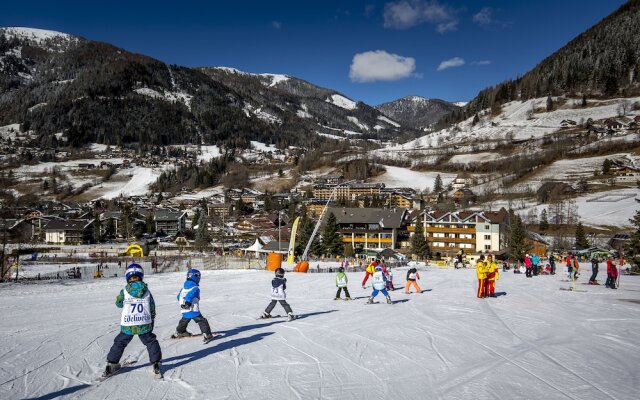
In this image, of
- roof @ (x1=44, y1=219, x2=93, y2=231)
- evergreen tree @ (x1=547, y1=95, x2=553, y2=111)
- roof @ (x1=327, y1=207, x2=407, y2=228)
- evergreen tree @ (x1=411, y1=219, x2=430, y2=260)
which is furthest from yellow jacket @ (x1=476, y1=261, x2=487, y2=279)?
evergreen tree @ (x1=547, y1=95, x2=553, y2=111)

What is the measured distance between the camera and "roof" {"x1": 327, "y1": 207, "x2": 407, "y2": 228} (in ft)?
224

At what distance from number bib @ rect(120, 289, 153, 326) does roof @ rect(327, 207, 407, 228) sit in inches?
2473

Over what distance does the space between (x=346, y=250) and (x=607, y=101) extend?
168687 mm

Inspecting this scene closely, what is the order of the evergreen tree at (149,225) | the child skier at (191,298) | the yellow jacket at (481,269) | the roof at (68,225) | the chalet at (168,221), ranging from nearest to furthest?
the child skier at (191,298) → the yellow jacket at (481,269) → the roof at (68,225) → the evergreen tree at (149,225) → the chalet at (168,221)

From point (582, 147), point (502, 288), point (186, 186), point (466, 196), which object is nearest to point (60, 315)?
point (502, 288)

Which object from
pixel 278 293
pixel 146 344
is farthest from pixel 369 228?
pixel 146 344

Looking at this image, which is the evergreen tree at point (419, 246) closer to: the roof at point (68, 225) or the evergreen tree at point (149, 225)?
the evergreen tree at point (149, 225)

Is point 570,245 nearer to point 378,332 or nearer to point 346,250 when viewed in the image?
point 346,250

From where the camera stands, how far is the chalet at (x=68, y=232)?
75812 mm

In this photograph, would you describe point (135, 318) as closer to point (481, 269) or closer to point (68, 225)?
point (481, 269)

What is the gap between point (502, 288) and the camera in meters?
18.2

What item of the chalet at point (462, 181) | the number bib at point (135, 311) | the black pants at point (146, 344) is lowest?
the black pants at point (146, 344)

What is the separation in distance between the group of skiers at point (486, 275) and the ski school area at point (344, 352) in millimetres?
1128

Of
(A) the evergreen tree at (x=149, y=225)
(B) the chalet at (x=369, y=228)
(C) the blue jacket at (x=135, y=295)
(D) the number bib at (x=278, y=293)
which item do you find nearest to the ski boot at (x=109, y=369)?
(C) the blue jacket at (x=135, y=295)
